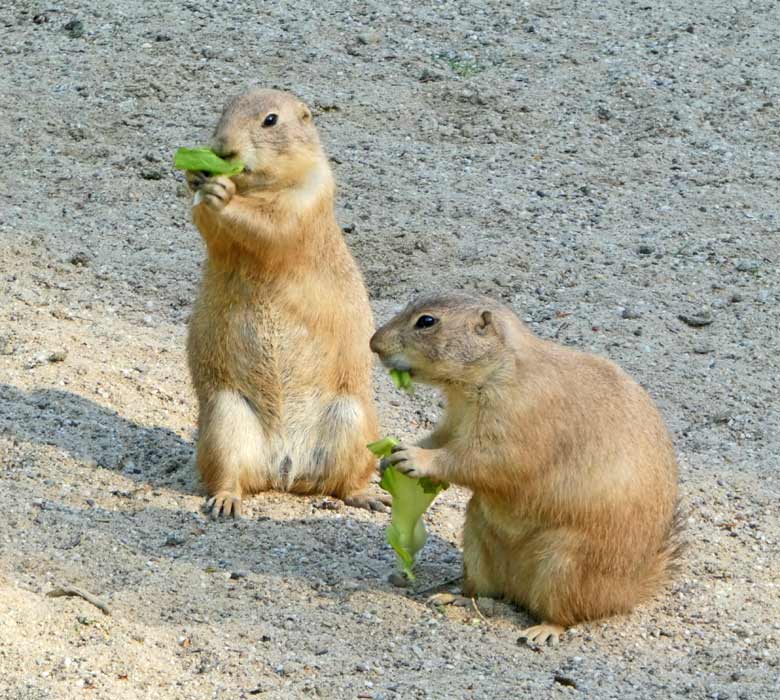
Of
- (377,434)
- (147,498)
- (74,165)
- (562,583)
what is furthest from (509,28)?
(562,583)

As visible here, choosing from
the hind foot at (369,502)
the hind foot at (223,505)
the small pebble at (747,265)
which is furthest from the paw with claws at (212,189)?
the small pebble at (747,265)

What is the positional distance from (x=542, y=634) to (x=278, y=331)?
6.67 ft

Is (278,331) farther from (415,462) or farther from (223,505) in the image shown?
(415,462)

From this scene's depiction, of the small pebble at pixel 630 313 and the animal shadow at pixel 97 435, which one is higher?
the small pebble at pixel 630 313

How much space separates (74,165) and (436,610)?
17.1 ft

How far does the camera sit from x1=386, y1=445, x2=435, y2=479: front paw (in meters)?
5.33

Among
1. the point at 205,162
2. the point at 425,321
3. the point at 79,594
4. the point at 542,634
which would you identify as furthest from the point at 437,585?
the point at 205,162

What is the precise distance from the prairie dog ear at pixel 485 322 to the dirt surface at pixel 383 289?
1.07 m

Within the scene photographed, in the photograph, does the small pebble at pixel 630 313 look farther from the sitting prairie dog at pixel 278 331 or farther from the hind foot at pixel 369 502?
the hind foot at pixel 369 502

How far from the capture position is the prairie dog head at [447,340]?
5332mm

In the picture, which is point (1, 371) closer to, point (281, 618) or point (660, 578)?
point (281, 618)

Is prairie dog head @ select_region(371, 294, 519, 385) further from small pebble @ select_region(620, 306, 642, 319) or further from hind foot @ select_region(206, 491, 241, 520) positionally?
small pebble @ select_region(620, 306, 642, 319)

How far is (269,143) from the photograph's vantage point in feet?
21.7

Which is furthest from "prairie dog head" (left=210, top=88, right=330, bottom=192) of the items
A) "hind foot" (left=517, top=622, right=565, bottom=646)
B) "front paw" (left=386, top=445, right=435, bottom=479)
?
"hind foot" (left=517, top=622, right=565, bottom=646)
